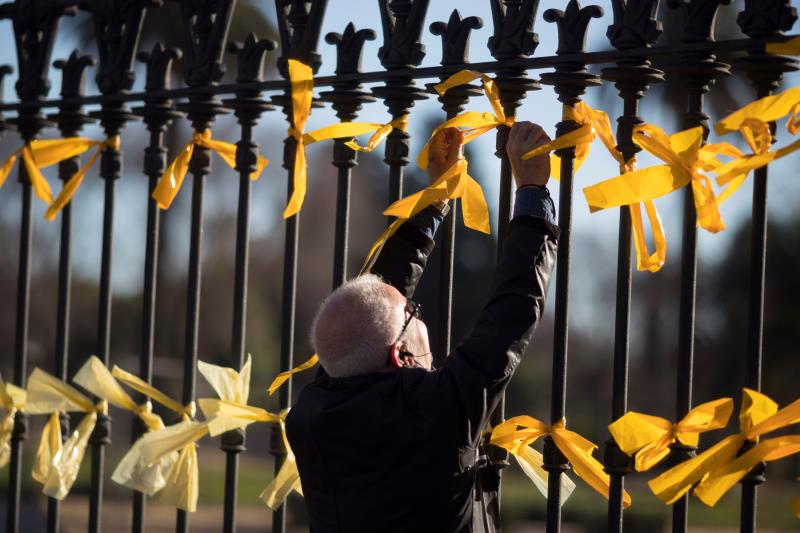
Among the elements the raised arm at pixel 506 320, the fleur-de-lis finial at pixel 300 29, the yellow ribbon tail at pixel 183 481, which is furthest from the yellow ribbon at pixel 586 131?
the yellow ribbon tail at pixel 183 481

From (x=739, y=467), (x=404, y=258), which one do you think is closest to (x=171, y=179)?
(x=404, y=258)

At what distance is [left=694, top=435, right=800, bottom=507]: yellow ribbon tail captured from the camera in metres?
2.58

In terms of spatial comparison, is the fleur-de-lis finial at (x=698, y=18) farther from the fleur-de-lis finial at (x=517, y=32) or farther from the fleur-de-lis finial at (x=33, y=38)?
the fleur-de-lis finial at (x=33, y=38)

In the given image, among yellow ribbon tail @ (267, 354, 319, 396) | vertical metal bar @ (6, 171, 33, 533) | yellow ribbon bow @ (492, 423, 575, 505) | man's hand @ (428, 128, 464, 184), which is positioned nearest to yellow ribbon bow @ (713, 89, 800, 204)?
man's hand @ (428, 128, 464, 184)

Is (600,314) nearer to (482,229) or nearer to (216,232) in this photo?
(216,232)

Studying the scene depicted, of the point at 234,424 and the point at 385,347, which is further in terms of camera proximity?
the point at 234,424

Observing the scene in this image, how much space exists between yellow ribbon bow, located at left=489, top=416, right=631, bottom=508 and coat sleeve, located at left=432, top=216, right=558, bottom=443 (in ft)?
1.11

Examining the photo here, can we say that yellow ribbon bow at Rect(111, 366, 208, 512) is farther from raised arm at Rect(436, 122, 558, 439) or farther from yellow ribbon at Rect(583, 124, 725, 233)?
yellow ribbon at Rect(583, 124, 725, 233)

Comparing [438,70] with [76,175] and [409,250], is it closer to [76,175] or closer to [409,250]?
[409,250]

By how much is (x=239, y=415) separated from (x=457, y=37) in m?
1.38

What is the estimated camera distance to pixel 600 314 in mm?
24594

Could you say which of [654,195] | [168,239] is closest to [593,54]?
[654,195]

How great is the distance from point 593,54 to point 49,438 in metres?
2.51

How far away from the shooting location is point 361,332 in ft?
9.32
